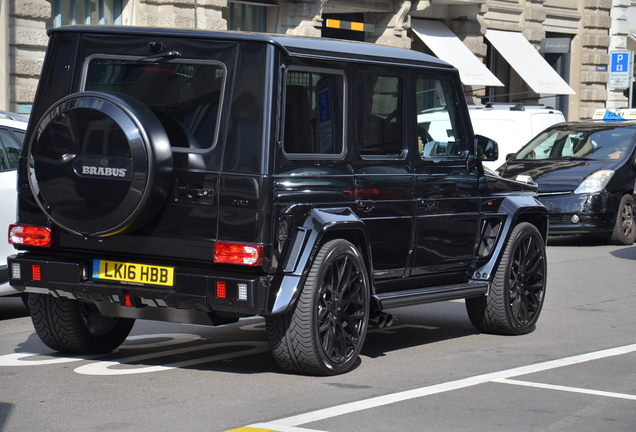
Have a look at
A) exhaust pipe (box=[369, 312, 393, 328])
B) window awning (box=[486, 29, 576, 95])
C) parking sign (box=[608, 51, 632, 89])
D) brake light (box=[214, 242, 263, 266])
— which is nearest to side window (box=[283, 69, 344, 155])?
brake light (box=[214, 242, 263, 266])

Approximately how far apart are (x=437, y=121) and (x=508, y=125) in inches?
462

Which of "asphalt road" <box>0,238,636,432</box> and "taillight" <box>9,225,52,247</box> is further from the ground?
"taillight" <box>9,225,52,247</box>

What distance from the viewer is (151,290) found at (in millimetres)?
6496

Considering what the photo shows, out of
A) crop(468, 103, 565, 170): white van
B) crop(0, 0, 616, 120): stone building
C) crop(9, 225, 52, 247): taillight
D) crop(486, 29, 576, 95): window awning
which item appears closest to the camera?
crop(9, 225, 52, 247): taillight

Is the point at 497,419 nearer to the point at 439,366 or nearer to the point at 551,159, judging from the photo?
the point at 439,366

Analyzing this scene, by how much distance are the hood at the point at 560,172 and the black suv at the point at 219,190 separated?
8.95 metres

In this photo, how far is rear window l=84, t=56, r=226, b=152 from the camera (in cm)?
651

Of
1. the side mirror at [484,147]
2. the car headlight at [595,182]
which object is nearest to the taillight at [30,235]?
the side mirror at [484,147]

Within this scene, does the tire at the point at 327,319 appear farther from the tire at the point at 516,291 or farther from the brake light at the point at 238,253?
the tire at the point at 516,291

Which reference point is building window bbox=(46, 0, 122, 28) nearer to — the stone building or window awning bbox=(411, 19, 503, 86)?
the stone building

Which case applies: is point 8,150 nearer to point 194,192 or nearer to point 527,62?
point 194,192

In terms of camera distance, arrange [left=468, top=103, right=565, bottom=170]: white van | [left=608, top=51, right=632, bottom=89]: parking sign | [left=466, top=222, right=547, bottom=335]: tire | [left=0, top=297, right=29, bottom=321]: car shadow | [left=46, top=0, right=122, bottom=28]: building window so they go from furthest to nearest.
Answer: [left=608, top=51, right=632, bottom=89]: parking sign → [left=46, top=0, right=122, bottom=28]: building window → [left=468, top=103, right=565, bottom=170]: white van → [left=0, top=297, right=29, bottom=321]: car shadow → [left=466, top=222, right=547, bottom=335]: tire

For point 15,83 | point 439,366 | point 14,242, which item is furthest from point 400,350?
point 15,83

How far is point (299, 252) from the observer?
643cm
